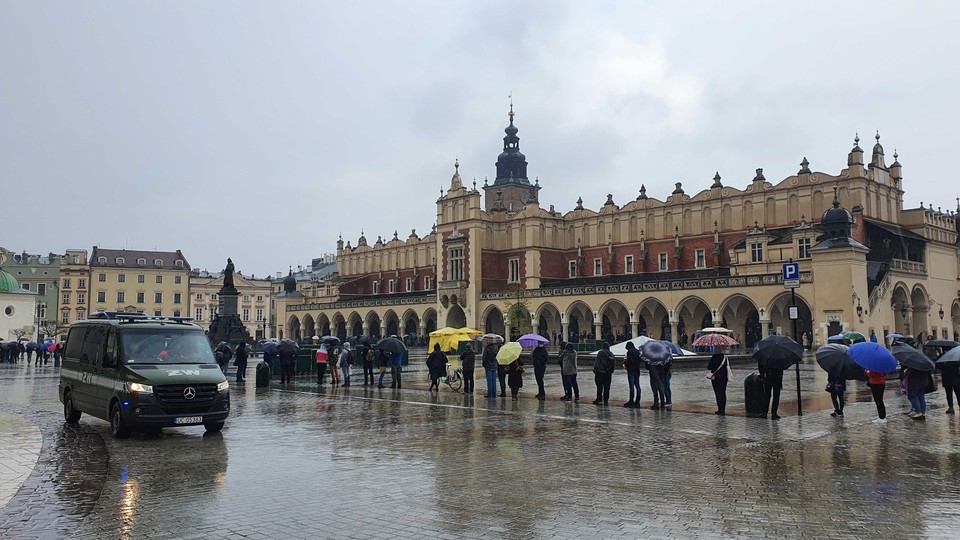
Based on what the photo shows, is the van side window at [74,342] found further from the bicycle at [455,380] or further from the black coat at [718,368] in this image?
the black coat at [718,368]

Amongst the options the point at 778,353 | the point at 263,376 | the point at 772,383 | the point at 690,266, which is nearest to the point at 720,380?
the point at 772,383

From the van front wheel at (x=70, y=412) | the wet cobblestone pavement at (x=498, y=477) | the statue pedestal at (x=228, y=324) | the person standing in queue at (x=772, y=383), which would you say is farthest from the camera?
the statue pedestal at (x=228, y=324)

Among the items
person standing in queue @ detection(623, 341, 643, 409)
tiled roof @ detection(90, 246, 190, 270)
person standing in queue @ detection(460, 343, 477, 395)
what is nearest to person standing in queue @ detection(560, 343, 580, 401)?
person standing in queue @ detection(623, 341, 643, 409)

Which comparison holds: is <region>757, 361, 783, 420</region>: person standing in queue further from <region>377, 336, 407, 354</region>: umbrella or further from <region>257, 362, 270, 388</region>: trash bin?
<region>257, 362, 270, 388</region>: trash bin

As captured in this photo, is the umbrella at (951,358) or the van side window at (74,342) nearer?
the van side window at (74,342)

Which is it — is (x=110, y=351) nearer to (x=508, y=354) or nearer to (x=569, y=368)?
(x=508, y=354)

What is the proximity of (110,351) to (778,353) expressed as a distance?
11.9 meters

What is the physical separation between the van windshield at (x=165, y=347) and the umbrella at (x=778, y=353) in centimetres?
1017

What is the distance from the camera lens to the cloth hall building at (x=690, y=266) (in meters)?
42.0

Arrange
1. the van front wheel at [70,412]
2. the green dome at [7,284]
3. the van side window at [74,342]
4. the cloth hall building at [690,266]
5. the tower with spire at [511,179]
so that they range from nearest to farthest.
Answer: the van side window at [74,342], the van front wheel at [70,412], the cloth hall building at [690,266], the green dome at [7,284], the tower with spire at [511,179]

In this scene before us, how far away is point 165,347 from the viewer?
12961mm

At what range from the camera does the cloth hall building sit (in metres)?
42.0

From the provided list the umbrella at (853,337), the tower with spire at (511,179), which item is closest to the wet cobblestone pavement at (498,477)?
the umbrella at (853,337)

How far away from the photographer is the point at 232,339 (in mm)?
35562
